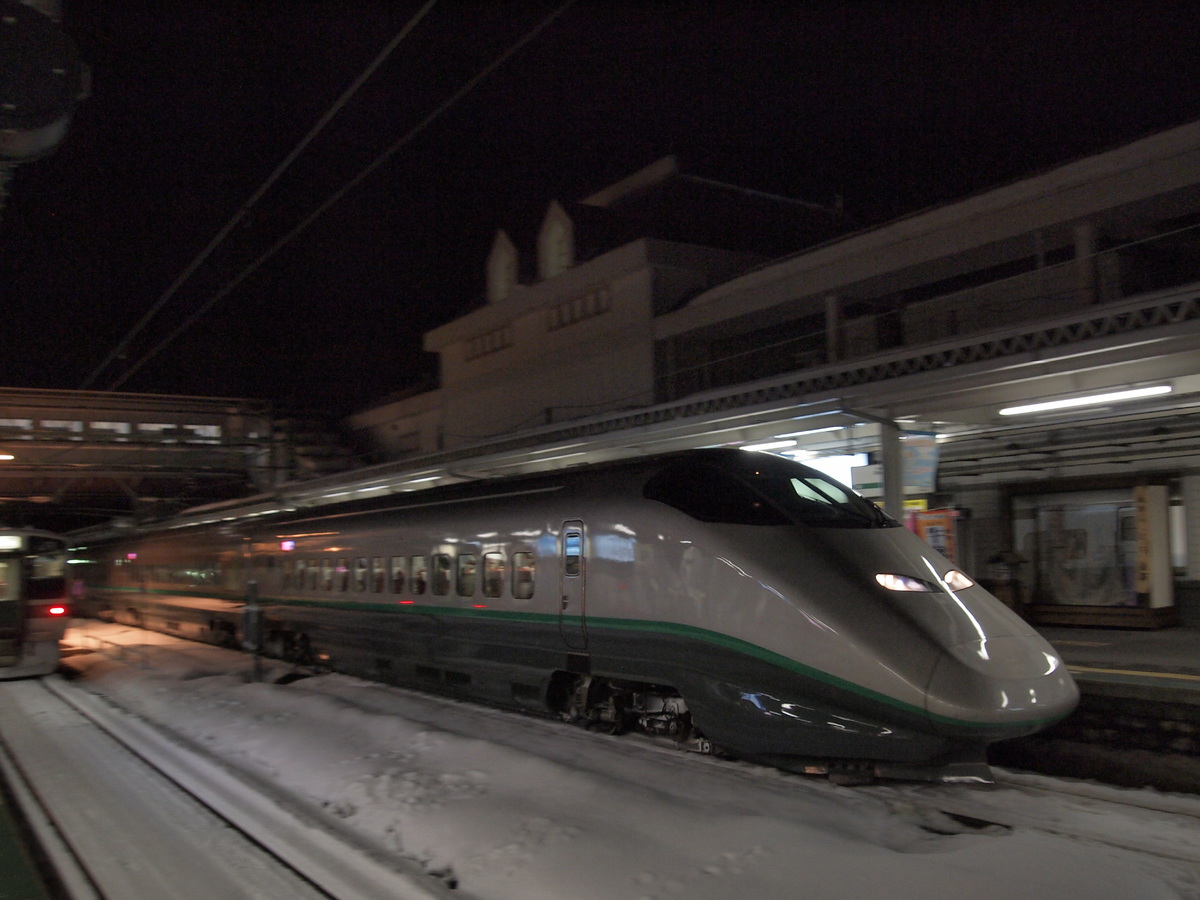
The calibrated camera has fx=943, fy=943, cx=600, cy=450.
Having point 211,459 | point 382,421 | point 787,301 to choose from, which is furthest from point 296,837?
point 382,421

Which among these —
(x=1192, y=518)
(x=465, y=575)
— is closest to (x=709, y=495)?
(x=465, y=575)

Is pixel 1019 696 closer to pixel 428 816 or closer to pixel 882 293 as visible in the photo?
pixel 428 816

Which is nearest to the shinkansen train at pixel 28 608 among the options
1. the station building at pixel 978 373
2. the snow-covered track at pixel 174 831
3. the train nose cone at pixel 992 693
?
the station building at pixel 978 373

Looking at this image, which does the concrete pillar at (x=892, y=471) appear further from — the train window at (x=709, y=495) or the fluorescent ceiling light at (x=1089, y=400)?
the train window at (x=709, y=495)

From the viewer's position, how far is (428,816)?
Result: 6055mm

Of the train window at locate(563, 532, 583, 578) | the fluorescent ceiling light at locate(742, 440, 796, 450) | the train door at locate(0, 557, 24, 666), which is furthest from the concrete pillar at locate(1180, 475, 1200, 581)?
the train door at locate(0, 557, 24, 666)

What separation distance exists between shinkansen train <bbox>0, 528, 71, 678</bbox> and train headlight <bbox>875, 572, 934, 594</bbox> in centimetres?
1334

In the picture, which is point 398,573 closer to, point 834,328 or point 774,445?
point 774,445

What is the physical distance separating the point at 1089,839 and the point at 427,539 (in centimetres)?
714

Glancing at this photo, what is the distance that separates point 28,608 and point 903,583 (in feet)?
44.3

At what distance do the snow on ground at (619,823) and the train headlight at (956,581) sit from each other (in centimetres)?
153

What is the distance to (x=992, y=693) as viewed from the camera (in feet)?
18.7

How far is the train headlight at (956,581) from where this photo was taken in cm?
659

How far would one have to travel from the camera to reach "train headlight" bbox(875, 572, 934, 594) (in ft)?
20.6
